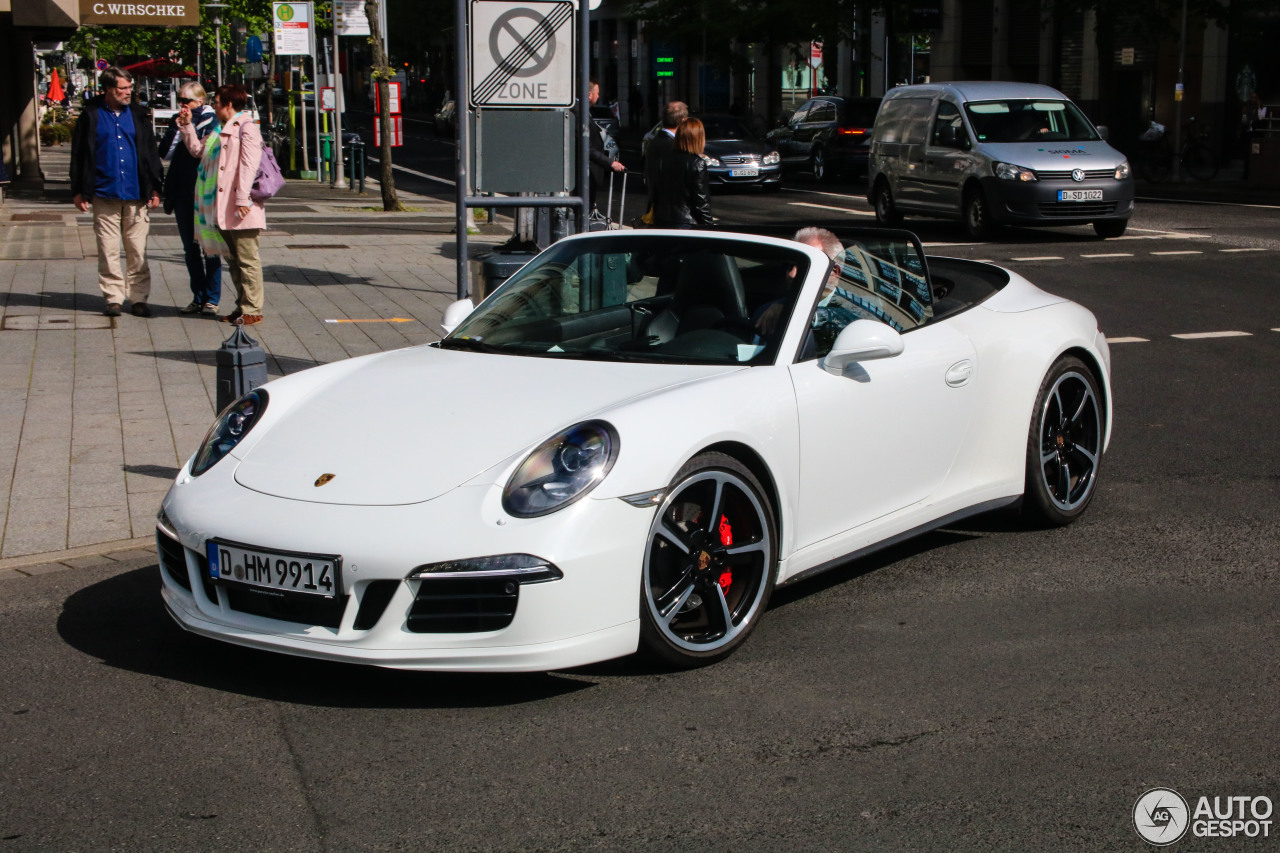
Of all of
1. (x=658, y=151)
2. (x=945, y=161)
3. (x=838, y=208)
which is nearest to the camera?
(x=658, y=151)

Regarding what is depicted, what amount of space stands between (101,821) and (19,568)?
258 cm

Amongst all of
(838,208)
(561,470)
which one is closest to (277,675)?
(561,470)

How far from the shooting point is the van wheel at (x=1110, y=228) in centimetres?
1930

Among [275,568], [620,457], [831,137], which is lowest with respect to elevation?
[275,568]

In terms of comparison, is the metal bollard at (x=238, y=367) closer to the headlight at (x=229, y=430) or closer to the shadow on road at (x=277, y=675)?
the headlight at (x=229, y=430)

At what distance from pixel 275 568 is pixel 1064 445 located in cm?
342

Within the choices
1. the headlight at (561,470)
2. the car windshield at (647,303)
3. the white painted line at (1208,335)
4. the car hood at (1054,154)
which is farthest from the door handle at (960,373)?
the car hood at (1054,154)

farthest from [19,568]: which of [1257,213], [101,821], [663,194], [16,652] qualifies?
[1257,213]

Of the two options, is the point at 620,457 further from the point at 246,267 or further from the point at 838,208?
the point at 838,208

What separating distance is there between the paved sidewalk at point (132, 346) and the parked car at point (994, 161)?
5801 millimetres

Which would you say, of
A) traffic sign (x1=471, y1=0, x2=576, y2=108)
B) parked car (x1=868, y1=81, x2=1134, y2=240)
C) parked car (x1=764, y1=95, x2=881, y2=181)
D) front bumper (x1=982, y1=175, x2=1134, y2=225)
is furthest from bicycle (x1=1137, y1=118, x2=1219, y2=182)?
traffic sign (x1=471, y1=0, x2=576, y2=108)

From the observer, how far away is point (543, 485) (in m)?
4.29

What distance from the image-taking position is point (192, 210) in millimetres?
12508

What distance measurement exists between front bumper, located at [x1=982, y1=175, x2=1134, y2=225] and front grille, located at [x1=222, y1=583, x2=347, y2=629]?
1598cm
